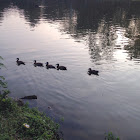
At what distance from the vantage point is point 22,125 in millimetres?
9898

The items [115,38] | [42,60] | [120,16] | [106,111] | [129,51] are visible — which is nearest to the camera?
[106,111]

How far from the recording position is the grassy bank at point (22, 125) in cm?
932

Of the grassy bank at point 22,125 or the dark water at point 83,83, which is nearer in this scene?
the grassy bank at point 22,125

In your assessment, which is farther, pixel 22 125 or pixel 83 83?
pixel 83 83

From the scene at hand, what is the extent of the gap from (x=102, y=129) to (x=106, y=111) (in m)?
2.01

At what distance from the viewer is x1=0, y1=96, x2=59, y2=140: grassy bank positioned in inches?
367

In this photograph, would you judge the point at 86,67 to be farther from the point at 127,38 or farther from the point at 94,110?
the point at 127,38

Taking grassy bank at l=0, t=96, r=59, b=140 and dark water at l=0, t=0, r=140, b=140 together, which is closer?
grassy bank at l=0, t=96, r=59, b=140

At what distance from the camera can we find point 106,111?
510 inches

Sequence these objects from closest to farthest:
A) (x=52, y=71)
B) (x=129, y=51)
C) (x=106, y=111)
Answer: (x=106, y=111) < (x=52, y=71) < (x=129, y=51)

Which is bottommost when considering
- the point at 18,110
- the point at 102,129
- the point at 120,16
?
the point at 102,129

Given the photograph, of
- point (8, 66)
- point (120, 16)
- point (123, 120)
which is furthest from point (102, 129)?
point (120, 16)

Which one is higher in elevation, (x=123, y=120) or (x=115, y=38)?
(x=115, y=38)

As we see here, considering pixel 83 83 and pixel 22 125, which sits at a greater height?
pixel 22 125
